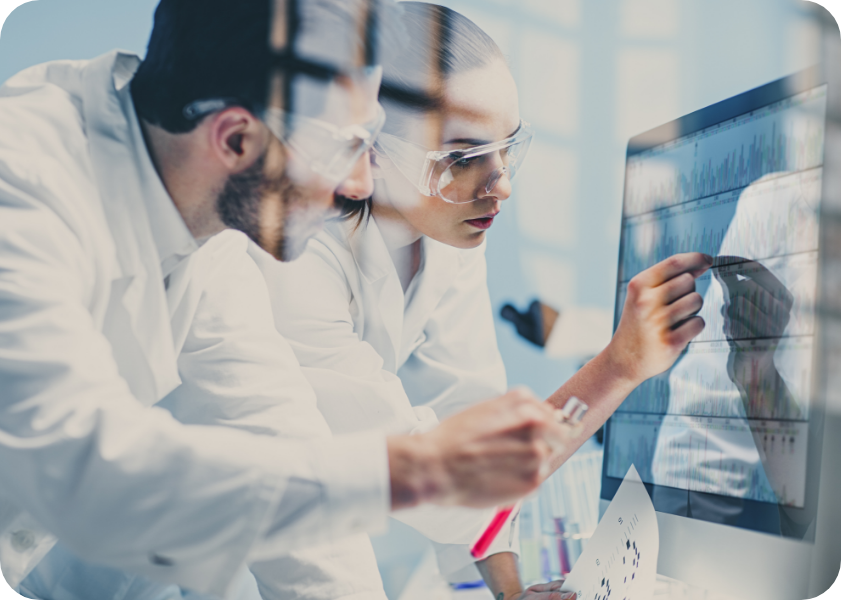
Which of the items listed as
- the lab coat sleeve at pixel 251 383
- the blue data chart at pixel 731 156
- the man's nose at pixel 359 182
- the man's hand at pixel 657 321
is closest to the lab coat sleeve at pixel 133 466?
the lab coat sleeve at pixel 251 383

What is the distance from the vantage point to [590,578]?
25.2 inches

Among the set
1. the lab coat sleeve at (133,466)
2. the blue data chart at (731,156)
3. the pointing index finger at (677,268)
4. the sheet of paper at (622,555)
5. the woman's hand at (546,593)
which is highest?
the blue data chart at (731,156)

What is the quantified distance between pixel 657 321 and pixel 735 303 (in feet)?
0.28

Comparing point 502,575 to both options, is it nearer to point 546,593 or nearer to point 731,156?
point 546,593

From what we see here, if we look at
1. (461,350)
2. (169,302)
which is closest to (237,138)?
(169,302)

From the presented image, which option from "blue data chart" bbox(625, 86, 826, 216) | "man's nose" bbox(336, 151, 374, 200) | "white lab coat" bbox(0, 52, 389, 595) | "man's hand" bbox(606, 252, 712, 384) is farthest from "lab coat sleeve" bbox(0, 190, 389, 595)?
"blue data chart" bbox(625, 86, 826, 216)

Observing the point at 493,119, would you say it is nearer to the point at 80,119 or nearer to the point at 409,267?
the point at 409,267

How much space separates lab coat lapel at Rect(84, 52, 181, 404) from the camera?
0.53 metres

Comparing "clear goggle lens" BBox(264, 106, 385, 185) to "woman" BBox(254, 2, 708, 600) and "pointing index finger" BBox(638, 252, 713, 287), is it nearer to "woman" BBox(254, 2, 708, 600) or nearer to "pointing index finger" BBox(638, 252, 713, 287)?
"woman" BBox(254, 2, 708, 600)

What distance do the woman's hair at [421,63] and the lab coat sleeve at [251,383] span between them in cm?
13

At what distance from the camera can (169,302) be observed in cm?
58

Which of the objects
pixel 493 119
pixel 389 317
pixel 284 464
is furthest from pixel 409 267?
pixel 284 464

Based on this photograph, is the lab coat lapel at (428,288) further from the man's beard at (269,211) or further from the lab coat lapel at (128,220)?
the lab coat lapel at (128,220)

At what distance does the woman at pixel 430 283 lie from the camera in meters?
0.58
